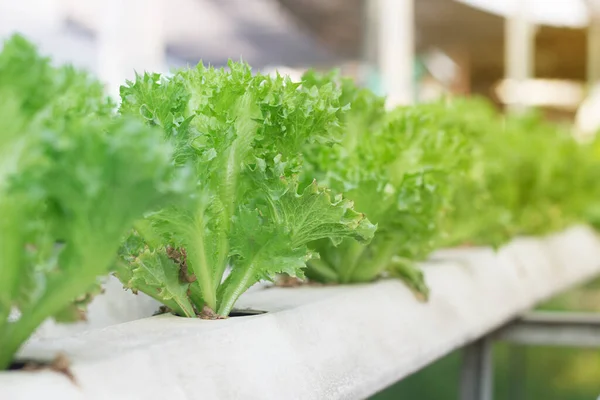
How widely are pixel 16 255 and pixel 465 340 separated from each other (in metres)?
1.77

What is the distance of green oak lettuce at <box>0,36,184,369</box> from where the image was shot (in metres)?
0.99

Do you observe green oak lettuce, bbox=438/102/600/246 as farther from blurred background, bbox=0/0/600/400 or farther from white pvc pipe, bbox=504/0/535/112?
white pvc pipe, bbox=504/0/535/112

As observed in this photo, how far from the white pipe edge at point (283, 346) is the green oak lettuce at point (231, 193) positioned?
83mm

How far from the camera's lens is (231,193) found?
1.58 metres

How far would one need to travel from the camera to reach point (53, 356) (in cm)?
112

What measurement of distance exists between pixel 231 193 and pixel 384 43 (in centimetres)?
569

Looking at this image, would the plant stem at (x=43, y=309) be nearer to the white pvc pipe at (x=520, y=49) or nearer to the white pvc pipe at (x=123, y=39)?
the white pvc pipe at (x=123, y=39)

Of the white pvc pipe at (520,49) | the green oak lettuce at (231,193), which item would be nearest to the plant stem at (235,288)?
the green oak lettuce at (231,193)

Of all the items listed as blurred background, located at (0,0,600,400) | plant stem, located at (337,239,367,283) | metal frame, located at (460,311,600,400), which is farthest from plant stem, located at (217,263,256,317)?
metal frame, located at (460,311,600,400)

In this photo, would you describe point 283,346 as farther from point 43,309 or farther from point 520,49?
point 520,49

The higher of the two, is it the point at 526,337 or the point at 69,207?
the point at 69,207

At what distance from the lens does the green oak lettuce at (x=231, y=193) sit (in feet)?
4.89

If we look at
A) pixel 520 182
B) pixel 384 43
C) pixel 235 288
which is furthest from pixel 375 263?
pixel 384 43

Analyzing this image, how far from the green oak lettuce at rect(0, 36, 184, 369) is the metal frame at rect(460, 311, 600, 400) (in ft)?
8.09
